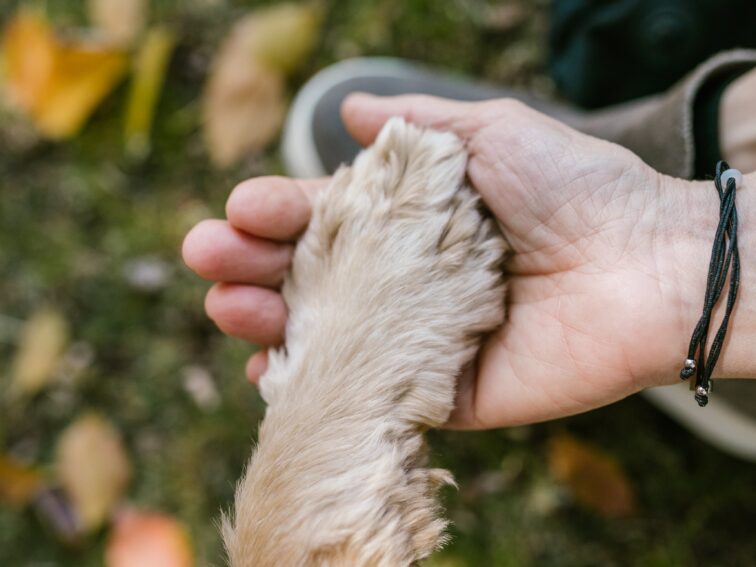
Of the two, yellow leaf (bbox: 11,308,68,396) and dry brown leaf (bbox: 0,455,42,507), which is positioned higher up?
yellow leaf (bbox: 11,308,68,396)

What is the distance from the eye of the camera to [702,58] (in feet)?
5.17

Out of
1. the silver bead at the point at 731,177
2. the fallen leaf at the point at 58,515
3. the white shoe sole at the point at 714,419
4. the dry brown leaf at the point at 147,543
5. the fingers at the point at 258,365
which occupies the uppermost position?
the silver bead at the point at 731,177

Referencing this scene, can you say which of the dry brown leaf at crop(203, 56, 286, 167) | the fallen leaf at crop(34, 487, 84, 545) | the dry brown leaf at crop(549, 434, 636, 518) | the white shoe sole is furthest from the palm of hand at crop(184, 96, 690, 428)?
the fallen leaf at crop(34, 487, 84, 545)

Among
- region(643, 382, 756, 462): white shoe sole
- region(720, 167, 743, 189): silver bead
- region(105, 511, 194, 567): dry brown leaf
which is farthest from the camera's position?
region(105, 511, 194, 567): dry brown leaf

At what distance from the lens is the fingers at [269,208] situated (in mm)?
1205

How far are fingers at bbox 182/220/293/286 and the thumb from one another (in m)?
0.26

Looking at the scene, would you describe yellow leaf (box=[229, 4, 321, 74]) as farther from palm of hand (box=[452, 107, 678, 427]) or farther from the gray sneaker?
palm of hand (box=[452, 107, 678, 427])

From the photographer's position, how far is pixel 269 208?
1.20 metres

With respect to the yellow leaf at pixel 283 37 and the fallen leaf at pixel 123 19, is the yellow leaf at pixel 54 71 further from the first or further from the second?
the yellow leaf at pixel 283 37

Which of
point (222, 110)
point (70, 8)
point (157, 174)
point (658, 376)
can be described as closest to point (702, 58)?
point (658, 376)

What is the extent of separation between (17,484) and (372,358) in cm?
144

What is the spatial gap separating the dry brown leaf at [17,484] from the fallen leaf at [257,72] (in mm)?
1037

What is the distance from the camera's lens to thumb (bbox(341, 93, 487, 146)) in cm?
122

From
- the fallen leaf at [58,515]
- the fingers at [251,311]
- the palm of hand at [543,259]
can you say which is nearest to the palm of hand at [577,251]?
the palm of hand at [543,259]
